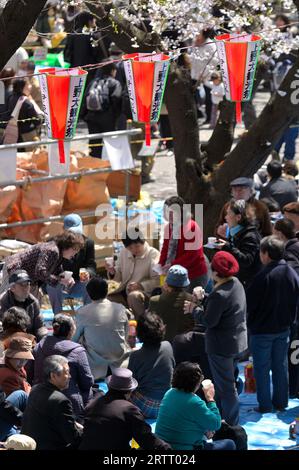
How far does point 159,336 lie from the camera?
8.65 m

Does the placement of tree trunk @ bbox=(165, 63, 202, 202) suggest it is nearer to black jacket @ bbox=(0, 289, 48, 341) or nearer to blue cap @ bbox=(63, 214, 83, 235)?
blue cap @ bbox=(63, 214, 83, 235)

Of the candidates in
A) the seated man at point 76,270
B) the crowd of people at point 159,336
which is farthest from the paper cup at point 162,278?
the seated man at point 76,270

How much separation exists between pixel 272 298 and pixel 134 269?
243cm

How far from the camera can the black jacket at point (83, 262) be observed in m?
10.8

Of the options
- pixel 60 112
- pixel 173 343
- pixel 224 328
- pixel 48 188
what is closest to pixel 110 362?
pixel 173 343

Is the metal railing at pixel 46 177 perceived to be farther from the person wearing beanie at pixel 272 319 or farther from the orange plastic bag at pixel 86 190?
the person wearing beanie at pixel 272 319

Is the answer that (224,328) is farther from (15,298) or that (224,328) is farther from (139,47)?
(139,47)

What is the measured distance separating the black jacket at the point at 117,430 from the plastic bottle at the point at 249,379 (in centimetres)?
269

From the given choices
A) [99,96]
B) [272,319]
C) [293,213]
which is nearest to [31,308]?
[272,319]

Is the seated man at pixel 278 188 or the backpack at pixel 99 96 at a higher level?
the backpack at pixel 99 96

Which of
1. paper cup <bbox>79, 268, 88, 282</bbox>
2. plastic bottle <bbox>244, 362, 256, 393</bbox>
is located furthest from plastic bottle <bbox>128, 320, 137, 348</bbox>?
plastic bottle <bbox>244, 362, 256, 393</bbox>

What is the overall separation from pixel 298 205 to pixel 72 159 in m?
3.34

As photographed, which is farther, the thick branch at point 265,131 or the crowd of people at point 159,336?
the thick branch at point 265,131
